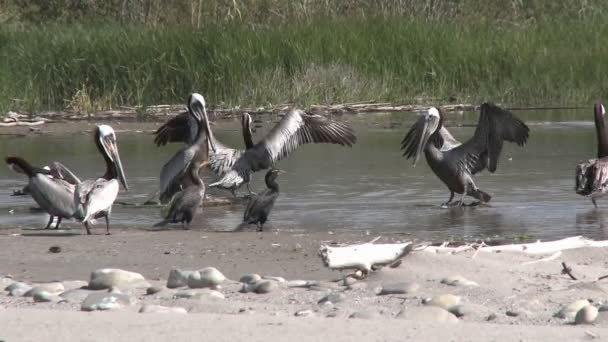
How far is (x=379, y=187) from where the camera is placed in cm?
1163

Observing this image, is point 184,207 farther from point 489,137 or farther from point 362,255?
point 489,137

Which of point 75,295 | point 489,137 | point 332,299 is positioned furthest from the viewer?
point 489,137

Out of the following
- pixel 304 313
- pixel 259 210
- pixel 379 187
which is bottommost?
pixel 379 187

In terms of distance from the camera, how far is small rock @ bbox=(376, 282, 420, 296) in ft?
20.5

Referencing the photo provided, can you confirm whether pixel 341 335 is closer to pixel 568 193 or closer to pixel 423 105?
pixel 568 193

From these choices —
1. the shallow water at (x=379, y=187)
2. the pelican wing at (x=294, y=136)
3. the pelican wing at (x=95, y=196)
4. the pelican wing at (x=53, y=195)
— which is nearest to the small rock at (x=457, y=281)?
the shallow water at (x=379, y=187)

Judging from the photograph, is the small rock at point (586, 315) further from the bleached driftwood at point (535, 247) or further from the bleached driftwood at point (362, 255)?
the bleached driftwood at point (535, 247)

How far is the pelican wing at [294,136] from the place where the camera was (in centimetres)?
1238

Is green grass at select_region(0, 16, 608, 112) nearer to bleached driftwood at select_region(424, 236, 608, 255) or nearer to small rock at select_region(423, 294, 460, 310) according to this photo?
bleached driftwood at select_region(424, 236, 608, 255)

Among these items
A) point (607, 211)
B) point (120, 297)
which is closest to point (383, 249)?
point (120, 297)

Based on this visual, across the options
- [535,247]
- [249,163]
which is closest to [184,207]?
[249,163]

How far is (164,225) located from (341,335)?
480 cm

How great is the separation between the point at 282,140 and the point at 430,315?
7.08 meters

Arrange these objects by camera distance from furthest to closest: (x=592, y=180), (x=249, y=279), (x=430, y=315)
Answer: (x=592, y=180) → (x=249, y=279) → (x=430, y=315)
